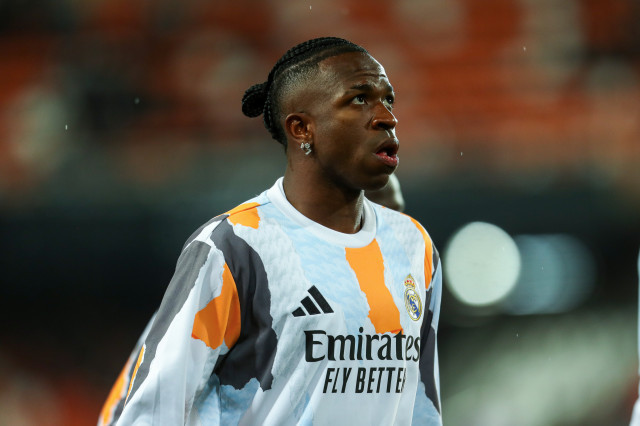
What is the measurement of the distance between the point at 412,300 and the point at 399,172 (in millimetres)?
3283

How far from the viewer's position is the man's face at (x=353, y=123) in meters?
1.69

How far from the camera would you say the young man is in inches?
60.8

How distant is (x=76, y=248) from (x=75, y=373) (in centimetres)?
80

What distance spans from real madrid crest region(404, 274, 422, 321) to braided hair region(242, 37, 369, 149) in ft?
1.43

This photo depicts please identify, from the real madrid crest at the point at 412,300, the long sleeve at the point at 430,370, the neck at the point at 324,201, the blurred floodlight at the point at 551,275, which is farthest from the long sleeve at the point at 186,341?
the blurred floodlight at the point at 551,275

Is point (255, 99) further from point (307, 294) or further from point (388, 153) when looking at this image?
point (307, 294)

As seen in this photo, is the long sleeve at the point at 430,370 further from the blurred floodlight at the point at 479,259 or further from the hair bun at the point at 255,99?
the blurred floodlight at the point at 479,259

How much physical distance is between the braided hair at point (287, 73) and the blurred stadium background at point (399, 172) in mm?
2762

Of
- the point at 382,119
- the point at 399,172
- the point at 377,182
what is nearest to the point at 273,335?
the point at 377,182

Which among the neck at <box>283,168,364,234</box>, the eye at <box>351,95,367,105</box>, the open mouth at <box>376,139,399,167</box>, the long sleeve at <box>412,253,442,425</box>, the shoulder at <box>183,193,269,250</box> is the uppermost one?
the eye at <box>351,95,367,105</box>

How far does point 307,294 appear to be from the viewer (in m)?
1.62

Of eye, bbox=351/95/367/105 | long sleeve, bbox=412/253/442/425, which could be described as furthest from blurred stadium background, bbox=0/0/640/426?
eye, bbox=351/95/367/105

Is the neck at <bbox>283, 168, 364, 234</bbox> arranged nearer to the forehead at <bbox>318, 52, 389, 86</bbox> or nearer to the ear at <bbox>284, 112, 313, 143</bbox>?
the ear at <bbox>284, 112, 313, 143</bbox>

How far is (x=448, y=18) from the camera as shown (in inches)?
207
